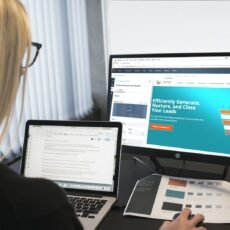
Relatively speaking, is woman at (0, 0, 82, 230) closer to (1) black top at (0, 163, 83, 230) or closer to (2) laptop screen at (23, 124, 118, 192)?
(1) black top at (0, 163, 83, 230)

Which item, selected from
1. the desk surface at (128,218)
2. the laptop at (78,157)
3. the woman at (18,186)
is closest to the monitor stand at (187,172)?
the desk surface at (128,218)

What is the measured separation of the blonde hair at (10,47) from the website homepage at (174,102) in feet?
2.14

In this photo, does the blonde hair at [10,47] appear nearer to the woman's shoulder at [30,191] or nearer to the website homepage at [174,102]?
the woman's shoulder at [30,191]

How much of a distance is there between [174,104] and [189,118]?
7cm

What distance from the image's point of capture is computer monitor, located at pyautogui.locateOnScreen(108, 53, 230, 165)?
116 centimetres

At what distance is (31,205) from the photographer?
0.60 m

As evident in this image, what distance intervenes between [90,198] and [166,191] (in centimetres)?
25

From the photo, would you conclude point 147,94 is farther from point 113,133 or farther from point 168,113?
point 113,133

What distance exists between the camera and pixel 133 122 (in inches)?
50.6

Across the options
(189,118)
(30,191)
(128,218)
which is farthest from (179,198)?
(30,191)

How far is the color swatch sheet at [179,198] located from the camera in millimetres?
1007

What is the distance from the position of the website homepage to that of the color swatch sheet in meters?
0.11

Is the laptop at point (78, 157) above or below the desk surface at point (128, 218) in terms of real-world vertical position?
above

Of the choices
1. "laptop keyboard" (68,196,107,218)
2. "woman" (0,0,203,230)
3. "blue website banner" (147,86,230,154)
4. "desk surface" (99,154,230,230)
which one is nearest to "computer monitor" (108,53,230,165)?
"blue website banner" (147,86,230,154)
